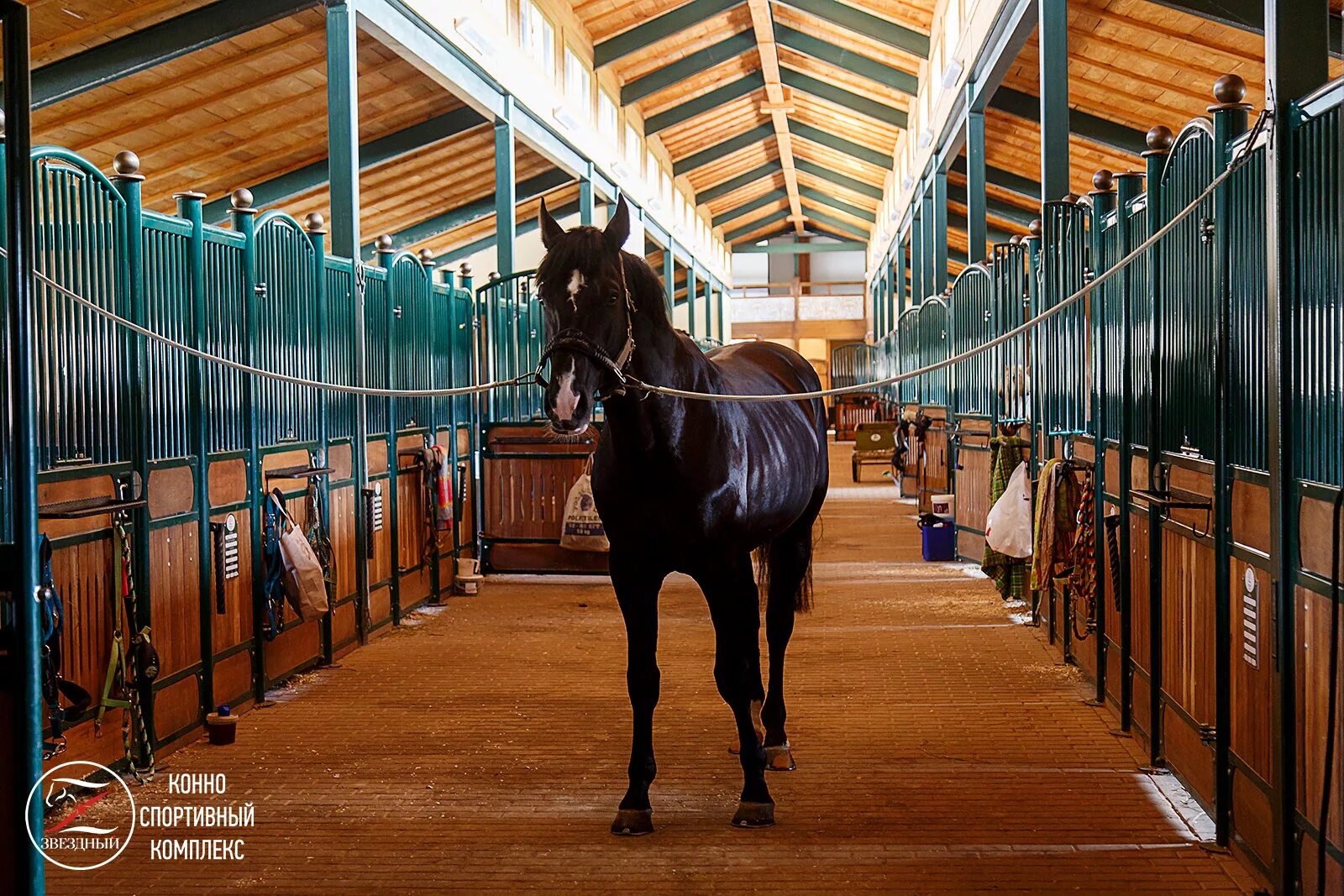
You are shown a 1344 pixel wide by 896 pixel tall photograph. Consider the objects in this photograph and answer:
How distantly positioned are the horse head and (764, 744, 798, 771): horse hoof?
142 cm

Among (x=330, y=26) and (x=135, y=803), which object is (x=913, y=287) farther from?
(x=135, y=803)

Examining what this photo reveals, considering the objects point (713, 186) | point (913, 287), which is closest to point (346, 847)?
point (913, 287)

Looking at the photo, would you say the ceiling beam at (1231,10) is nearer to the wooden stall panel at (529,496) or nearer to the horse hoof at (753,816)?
the wooden stall panel at (529,496)

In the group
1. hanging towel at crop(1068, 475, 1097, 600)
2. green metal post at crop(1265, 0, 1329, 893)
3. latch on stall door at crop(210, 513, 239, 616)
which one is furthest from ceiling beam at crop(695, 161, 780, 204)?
green metal post at crop(1265, 0, 1329, 893)

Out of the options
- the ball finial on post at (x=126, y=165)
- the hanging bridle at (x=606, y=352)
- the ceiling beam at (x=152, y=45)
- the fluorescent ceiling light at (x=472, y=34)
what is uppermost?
the fluorescent ceiling light at (x=472, y=34)

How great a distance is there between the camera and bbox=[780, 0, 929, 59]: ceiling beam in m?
12.3

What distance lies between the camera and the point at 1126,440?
3996 millimetres

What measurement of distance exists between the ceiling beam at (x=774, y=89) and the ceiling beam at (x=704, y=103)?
0.68 feet

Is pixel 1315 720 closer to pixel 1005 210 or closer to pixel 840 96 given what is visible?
pixel 840 96

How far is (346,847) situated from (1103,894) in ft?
6.37

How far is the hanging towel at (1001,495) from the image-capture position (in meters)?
6.27

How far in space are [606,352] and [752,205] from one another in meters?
26.0

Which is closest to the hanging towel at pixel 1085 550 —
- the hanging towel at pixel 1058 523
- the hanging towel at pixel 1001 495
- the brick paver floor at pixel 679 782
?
the hanging towel at pixel 1058 523

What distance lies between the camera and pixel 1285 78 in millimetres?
2508
